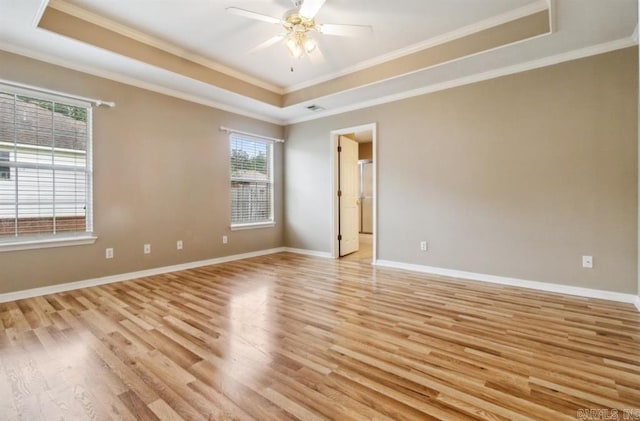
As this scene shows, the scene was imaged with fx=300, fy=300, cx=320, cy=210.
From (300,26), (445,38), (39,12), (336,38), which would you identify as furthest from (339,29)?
(39,12)

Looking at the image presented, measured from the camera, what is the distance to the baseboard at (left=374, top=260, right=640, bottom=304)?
3027 mm

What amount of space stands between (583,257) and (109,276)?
545cm

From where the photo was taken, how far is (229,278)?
393 cm

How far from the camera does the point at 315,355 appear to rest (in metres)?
1.97

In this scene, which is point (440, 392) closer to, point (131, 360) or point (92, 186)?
point (131, 360)

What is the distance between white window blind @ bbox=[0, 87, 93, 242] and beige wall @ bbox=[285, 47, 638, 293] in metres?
3.81

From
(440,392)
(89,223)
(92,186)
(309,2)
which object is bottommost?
(440,392)

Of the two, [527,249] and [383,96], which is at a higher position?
[383,96]

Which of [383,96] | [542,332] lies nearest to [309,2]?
[383,96]

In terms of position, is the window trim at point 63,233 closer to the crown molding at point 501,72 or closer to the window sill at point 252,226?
the window sill at point 252,226

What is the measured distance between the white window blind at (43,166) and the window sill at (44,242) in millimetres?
57

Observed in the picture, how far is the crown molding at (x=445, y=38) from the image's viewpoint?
2843mm

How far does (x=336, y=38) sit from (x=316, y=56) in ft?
1.59

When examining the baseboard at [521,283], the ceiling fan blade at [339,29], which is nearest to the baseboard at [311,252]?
the baseboard at [521,283]
